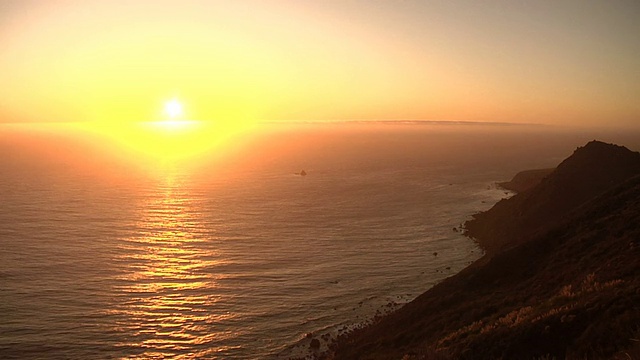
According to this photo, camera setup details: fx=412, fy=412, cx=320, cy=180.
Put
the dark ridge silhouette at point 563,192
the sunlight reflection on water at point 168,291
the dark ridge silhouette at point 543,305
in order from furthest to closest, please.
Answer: the dark ridge silhouette at point 563,192 < the sunlight reflection on water at point 168,291 < the dark ridge silhouette at point 543,305

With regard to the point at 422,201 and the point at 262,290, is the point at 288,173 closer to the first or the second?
the point at 422,201

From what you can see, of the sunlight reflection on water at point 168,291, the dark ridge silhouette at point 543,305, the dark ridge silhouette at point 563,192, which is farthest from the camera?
the dark ridge silhouette at point 563,192

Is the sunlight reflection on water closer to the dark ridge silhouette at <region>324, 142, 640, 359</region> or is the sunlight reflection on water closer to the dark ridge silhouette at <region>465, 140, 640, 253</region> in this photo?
the dark ridge silhouette at <region>324, 142, 640, 359</region>

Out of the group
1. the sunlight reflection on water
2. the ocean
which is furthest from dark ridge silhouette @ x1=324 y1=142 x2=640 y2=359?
the sunlight reflection on water

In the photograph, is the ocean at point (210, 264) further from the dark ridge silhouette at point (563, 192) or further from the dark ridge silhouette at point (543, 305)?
the dark ridge silhouette at point (543, 305)

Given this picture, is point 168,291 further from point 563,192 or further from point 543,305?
point 563,192

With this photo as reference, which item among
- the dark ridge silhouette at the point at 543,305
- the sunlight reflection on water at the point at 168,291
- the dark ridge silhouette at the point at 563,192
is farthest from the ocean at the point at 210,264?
the dark ridge silhouette at the point at 543,305

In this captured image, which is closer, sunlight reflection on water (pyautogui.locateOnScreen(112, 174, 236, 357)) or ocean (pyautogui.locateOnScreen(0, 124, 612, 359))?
sunlight reflection on water (pyautogui.locateOnScreen(112, 174, 236, 357))

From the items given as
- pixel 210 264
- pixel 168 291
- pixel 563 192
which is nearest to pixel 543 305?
pixel 168 291
